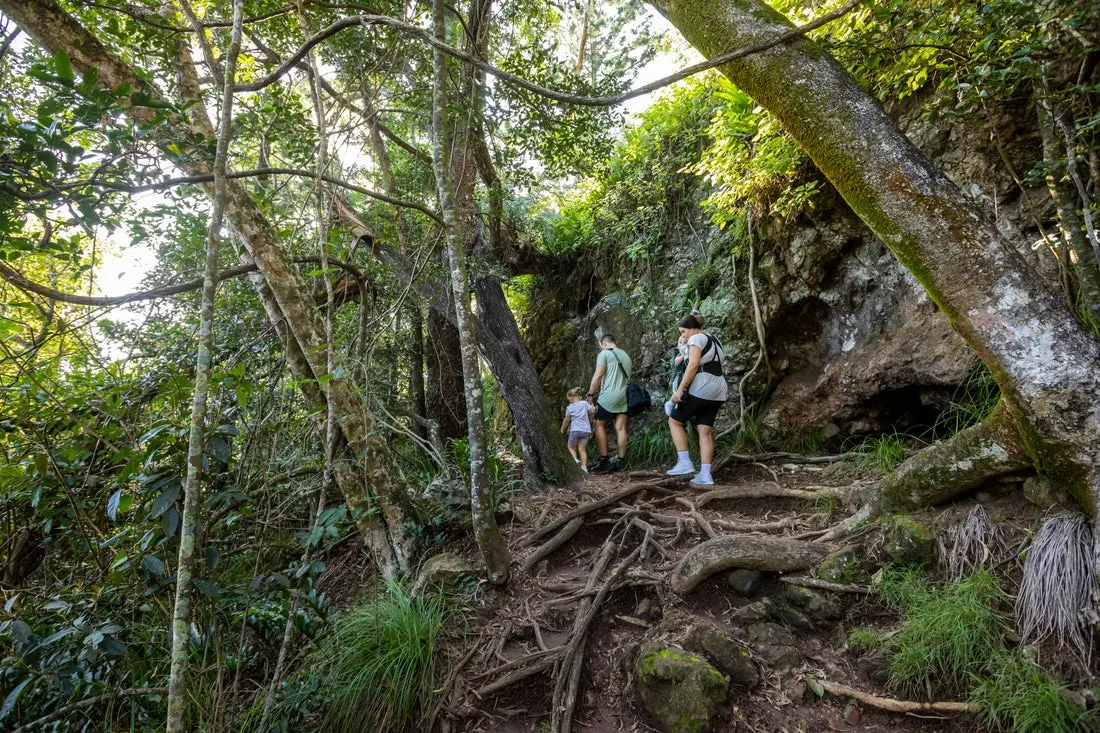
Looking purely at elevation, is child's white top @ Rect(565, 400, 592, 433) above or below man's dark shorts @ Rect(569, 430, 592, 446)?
above

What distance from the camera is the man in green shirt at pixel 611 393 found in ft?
20.9

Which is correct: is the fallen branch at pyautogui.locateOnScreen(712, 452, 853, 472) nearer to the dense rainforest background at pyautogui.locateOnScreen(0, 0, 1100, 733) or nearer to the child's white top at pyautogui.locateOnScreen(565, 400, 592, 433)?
the dense rainforest background at pyautogui.locateOnScreen(0, 0, 1100, 733)

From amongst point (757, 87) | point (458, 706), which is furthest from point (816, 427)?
point (458, 706)

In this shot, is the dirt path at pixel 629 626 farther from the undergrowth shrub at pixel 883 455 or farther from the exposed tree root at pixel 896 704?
the undergrowth shrub at pixel 883 455

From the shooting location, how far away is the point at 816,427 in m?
5.28

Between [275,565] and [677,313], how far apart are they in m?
5.82

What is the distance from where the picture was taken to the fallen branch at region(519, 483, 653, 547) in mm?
3949

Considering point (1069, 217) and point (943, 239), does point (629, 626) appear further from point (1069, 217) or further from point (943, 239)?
point (1069, 217)

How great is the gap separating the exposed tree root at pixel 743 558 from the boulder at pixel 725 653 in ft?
1.29

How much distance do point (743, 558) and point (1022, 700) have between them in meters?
1.31

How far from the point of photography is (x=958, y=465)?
2.86 meters

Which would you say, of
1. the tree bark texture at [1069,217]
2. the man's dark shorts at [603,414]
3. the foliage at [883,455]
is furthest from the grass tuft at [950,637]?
the man's dark shorts at [603,414]

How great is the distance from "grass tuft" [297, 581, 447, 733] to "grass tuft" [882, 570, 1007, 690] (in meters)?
2.50

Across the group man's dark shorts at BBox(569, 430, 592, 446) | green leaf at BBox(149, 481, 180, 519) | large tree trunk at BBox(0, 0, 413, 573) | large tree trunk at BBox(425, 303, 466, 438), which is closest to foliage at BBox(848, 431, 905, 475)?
man's dark shorts at BBox(569, 430, 592, 446)
